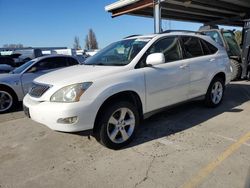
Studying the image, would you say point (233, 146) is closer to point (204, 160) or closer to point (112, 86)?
point (204, 160)

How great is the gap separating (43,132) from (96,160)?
1761 millimetres

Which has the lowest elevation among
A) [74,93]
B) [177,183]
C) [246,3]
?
[177,183]

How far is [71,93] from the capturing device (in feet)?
11.5

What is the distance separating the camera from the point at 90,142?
428 cm

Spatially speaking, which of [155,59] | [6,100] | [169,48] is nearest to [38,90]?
[155,59]

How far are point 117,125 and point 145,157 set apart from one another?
0.66 meters

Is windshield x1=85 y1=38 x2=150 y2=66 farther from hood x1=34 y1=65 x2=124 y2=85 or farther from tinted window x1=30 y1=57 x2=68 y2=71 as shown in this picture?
tinted window x1=30 y1=57 x2=68 y2=71

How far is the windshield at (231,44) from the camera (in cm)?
1003

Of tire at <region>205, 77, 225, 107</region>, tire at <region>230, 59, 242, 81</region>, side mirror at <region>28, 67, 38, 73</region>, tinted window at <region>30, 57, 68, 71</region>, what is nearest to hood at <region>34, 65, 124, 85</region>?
tire at <region>205, 77, 225, 107</region>

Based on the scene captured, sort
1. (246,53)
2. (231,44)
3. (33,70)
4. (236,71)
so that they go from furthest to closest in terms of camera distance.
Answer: (231,44) < (236,71) < (246,53) < (33,70)

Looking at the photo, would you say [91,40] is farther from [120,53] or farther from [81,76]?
[81,76]

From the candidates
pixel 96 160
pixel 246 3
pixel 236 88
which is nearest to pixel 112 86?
pixel 96 160

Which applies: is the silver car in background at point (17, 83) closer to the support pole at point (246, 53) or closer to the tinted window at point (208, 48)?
the tinted window at point (208, 48)

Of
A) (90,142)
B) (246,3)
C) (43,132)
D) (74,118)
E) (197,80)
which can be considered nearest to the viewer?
(74,118)
